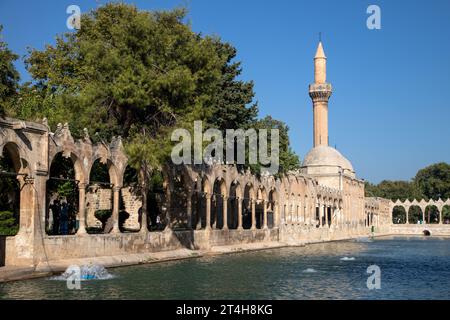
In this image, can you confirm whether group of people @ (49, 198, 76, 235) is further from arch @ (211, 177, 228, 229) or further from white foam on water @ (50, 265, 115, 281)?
arch @ (211, 177, 228, 229)

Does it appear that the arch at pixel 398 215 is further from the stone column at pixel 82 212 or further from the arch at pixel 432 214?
the stone column at pixel 82 212

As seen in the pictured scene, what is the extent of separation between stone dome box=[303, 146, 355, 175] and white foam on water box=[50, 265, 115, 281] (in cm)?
5715

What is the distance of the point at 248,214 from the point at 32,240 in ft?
102

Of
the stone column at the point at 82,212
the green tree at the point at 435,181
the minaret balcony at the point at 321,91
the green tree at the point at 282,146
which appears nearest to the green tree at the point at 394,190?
the green tree at the point at 435,181

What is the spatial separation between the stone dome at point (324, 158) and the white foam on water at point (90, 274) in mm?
57152

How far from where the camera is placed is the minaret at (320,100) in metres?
80.9

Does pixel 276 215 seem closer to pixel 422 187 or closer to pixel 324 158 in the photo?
pixel 324 158

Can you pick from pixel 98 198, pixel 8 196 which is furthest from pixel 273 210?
pixel 8 196

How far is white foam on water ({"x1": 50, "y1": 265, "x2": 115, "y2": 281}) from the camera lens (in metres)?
20.5

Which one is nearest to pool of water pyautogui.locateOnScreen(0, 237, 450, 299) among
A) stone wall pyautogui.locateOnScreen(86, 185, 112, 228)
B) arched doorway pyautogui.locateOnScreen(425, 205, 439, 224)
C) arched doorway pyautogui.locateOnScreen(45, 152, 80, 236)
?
arched doorway pyautogui.locateOnScreen(45, 152, 80, 236)

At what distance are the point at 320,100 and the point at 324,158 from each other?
8988 millimetres

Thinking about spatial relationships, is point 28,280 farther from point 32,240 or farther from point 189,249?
point 189,249

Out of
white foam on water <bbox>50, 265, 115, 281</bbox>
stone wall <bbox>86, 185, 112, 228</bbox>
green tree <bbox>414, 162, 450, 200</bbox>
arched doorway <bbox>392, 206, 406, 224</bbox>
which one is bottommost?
arched doorway <bbox>392, 206, 406, 224</bbox>

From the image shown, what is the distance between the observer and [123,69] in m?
27.9
